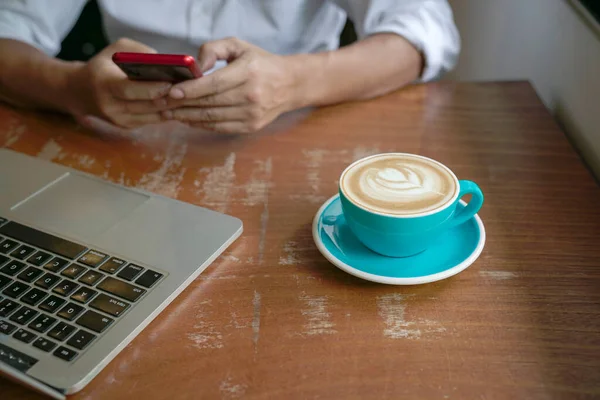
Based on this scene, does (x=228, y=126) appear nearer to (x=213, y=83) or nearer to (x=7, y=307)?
(x=213, y=83)

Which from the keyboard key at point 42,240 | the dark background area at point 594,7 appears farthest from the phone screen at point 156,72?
the dark background area at point 594,7

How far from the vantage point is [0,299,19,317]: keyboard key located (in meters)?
0.45

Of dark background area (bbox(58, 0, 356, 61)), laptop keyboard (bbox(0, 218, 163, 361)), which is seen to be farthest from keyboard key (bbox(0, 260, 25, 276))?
dark background area (bbox(58, 0, 356, 61))

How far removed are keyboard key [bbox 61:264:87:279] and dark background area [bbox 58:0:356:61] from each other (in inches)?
45.2

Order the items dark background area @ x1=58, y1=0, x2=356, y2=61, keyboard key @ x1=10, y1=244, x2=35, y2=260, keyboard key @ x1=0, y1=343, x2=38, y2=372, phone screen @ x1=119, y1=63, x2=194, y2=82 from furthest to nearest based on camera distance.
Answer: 1. dark background area @ x1=58, y1=0, x2=356, y2=61
2. phone screen @ x1=119, y1=63, x2=194, y2=82
3. keyboard key @ x1=10, y1=244, x2=35, y2=260
4. keyboard key @ x1=0, y1=343, x2=38, y2=372

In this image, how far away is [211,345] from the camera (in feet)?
1.49

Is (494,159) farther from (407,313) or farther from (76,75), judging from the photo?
(76,75)

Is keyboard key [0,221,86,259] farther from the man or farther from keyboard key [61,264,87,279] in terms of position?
the man

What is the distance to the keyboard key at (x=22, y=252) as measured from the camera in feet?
1.70

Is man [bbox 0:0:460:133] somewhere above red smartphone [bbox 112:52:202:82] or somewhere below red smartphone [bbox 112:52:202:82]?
below

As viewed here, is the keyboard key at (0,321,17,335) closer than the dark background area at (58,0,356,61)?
Yes

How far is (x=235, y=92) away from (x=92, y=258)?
306 millimetres

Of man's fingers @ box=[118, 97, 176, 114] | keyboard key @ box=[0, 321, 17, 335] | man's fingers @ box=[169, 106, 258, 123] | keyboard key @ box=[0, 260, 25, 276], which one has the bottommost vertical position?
keyboard key @ box=[0, 321, 17, 335]

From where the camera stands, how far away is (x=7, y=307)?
460mm
